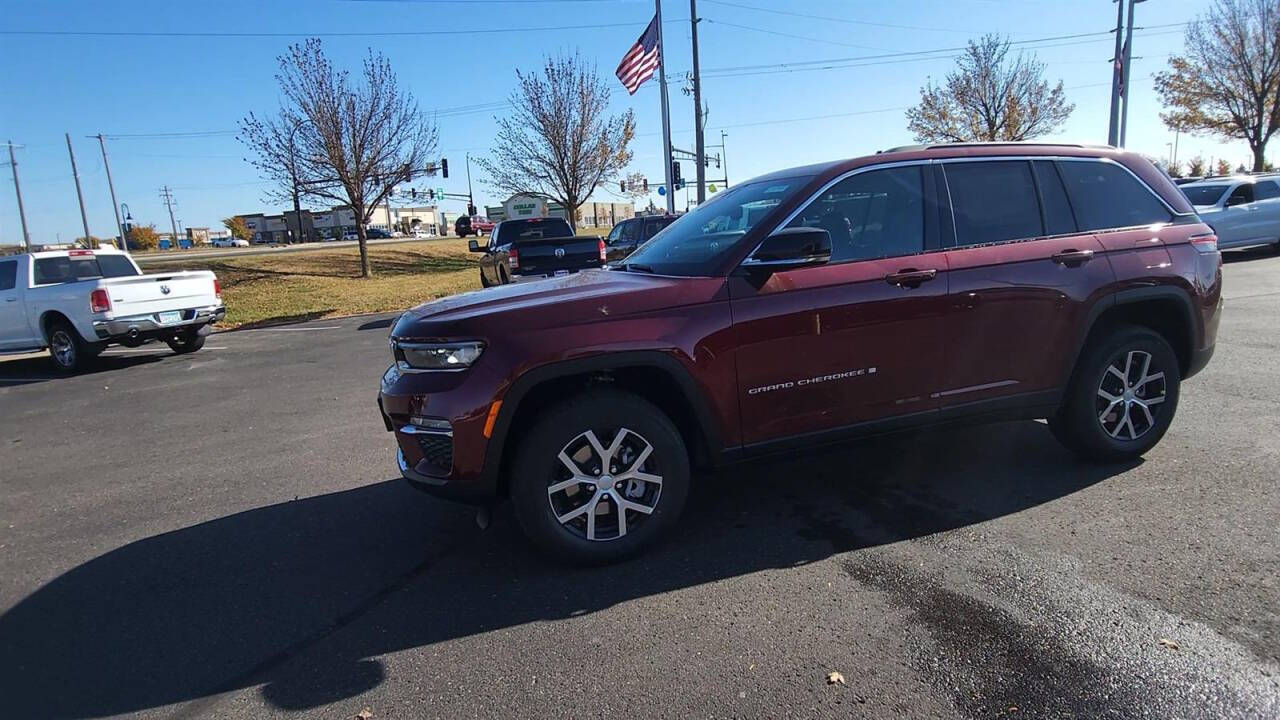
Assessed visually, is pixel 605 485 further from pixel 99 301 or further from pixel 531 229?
pixel 531 229

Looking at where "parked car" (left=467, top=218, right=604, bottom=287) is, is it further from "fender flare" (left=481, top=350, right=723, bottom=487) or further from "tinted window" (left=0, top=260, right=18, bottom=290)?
"fender flare" (left=481, top=350, right=723, bottom=487)

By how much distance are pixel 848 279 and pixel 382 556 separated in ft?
9.37

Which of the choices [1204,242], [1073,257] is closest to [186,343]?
[1073,257]

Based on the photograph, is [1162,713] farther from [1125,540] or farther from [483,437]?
[483,437]

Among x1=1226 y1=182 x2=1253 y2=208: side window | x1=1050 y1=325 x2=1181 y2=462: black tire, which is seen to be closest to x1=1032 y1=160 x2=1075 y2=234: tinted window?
x1=1050 y1=325 x2=1181 y2=462: black tire

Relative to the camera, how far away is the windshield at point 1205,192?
1595cm

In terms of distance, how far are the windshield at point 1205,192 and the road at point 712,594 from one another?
44.0 ft

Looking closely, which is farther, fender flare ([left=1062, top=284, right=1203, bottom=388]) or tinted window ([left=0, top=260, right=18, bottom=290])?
tinted window ([left=0, top=260, right=18, bottom=290])

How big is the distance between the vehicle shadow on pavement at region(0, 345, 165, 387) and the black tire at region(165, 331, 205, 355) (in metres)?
0.15

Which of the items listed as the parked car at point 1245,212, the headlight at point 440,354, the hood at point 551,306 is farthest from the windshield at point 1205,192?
the headlight at point 440,354

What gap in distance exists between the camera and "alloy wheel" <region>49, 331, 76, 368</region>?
1080cm

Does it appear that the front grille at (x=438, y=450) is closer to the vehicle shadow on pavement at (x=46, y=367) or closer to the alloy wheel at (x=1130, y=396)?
the alloy wheel at (x=1130, y=396)

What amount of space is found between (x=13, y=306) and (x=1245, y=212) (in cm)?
2298

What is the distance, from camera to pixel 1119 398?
4.52 m
